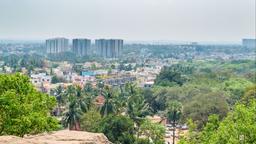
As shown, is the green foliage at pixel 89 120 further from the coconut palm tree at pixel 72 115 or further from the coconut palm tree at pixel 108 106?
the coconut palm tree at pixel 108 106

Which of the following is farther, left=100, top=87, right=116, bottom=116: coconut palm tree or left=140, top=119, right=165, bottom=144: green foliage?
left=100, top=87, right=116, bottom=116: coconut palm tree

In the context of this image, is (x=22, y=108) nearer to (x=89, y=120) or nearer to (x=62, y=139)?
(x=62, y=139)

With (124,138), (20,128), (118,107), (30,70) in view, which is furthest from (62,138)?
(30,70)

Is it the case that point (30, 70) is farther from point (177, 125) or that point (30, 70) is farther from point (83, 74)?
point (177, 125)

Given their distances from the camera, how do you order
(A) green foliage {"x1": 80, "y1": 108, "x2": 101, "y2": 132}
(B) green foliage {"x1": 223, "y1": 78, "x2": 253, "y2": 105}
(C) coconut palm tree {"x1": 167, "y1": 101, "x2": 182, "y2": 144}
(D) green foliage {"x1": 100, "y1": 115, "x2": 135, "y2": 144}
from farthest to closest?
1. (B) green foliage {"x1": 223, "y1": 78, "x2": 253, "y2": 105}
2. (C) coconut palm tree {"x1": 167, "y1": 101, "x2": 182, "y2": 144}
3. (A) green foliage {"x1": 80, "y1": 108, "x2": 101, "y2": 132}
4. (D) green foliage {"x1": 100, "y1": 115, "x2": 135, "y2": 144}

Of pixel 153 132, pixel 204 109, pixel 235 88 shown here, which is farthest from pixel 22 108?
pixel 235 88

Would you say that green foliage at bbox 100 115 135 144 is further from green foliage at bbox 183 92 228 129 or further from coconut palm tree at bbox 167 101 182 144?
coconut palm tree at bbox 167 101 182 144

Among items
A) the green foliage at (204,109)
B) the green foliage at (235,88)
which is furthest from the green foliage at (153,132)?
the green foliage at (235,88)

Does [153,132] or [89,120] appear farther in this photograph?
[89,120]

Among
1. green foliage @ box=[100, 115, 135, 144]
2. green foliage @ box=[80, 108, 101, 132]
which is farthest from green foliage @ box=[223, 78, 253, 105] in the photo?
green foliage @ box=[100, 115, 135, 144]
